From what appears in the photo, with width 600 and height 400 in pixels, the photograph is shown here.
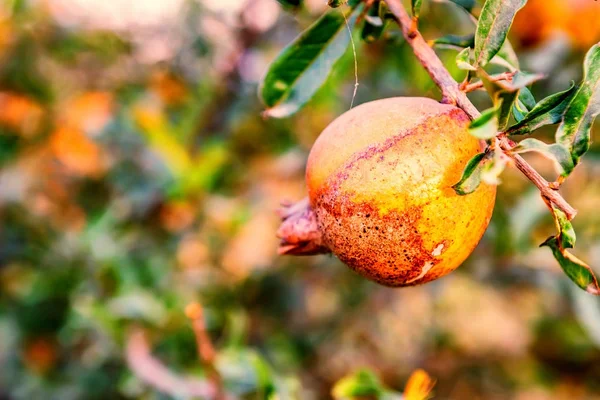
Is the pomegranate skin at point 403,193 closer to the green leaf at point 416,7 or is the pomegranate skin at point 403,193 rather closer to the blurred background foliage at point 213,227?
the green leaf at point 416,7

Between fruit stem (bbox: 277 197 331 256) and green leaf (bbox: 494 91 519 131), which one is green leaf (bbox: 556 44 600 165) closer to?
green leaf (bbox: 494 91 519 131)

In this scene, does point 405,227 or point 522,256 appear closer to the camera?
point 405,227

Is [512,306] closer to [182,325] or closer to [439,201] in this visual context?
[182,325]

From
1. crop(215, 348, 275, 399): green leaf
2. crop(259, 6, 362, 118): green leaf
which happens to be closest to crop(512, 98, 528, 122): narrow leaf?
crop(259, 6, 362, 118): green leaf

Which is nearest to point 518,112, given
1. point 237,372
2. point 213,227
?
point 237,372

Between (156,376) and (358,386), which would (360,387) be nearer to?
(358,386)

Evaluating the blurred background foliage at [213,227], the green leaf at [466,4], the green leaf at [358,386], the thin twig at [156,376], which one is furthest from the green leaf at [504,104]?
the blurred background foliage at [213,227]

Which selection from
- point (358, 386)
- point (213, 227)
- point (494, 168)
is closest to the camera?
point (494, 168)

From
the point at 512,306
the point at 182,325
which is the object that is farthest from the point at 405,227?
the point at 512,306
